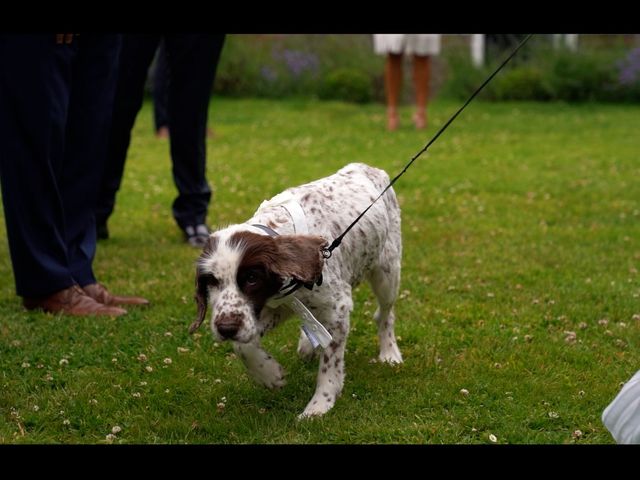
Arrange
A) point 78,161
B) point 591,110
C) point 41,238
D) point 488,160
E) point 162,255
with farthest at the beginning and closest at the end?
point 591,110, point 488,160, point 162,255, point 78,161, point 41,238

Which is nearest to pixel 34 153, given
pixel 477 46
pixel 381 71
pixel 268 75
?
pixel 268 75

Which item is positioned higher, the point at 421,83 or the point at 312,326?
the point at 312,326

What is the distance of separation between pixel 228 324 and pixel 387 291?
1446 mm

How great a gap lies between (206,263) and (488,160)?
8.33 meters

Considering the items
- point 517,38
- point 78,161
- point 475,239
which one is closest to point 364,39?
point 517,38

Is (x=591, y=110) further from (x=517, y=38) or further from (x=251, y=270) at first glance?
(x=251, y=270)

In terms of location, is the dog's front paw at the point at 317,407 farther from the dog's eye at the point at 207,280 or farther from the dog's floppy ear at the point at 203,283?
the dog's eye at the point at 207,280

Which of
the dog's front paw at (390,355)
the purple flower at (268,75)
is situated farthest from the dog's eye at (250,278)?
the purple flower at (268,75)

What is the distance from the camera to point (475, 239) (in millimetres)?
8016

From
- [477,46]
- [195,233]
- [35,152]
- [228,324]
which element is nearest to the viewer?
[228,324]

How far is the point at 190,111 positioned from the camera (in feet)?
25.5

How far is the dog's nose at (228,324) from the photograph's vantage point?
156 inches

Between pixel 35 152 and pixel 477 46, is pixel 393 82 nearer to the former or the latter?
pixel 477 46

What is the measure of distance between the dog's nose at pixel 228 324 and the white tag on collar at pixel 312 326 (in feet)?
1.40
